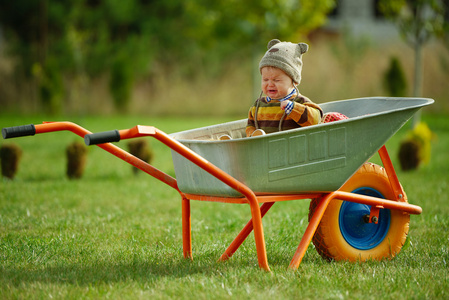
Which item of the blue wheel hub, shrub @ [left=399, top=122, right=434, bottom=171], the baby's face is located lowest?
shrub @ [left=399, top=122, right=434, bottom=171]

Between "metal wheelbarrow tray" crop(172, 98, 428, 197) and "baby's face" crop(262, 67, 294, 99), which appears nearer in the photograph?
"metal wheelbarrow tray" crop(172, 98, 428, 197)

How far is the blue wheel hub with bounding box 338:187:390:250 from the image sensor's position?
3580 mm

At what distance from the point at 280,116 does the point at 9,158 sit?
5.48 m

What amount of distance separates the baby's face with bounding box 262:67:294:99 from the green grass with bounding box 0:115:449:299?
1048 millimetres

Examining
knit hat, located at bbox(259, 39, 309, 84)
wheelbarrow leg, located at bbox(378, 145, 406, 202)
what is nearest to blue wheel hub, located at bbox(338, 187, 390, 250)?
wheelbarrow leg, located at bbox(378, 145, 406, 202)

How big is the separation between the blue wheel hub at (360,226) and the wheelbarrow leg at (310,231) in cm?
38

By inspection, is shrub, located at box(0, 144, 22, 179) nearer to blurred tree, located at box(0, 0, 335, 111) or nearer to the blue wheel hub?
the blue wheel hub

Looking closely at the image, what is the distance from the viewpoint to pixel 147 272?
332 cm

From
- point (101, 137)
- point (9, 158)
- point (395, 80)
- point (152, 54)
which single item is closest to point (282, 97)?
point (101, 137)

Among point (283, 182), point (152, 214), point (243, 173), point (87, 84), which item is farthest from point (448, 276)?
point (87, 84)

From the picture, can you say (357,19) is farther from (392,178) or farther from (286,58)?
(286,58)

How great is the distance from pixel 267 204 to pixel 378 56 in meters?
18.7

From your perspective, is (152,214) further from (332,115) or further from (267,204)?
(332,115)

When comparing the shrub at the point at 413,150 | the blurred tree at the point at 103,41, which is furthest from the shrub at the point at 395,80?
the shrub at the point at 413,150
